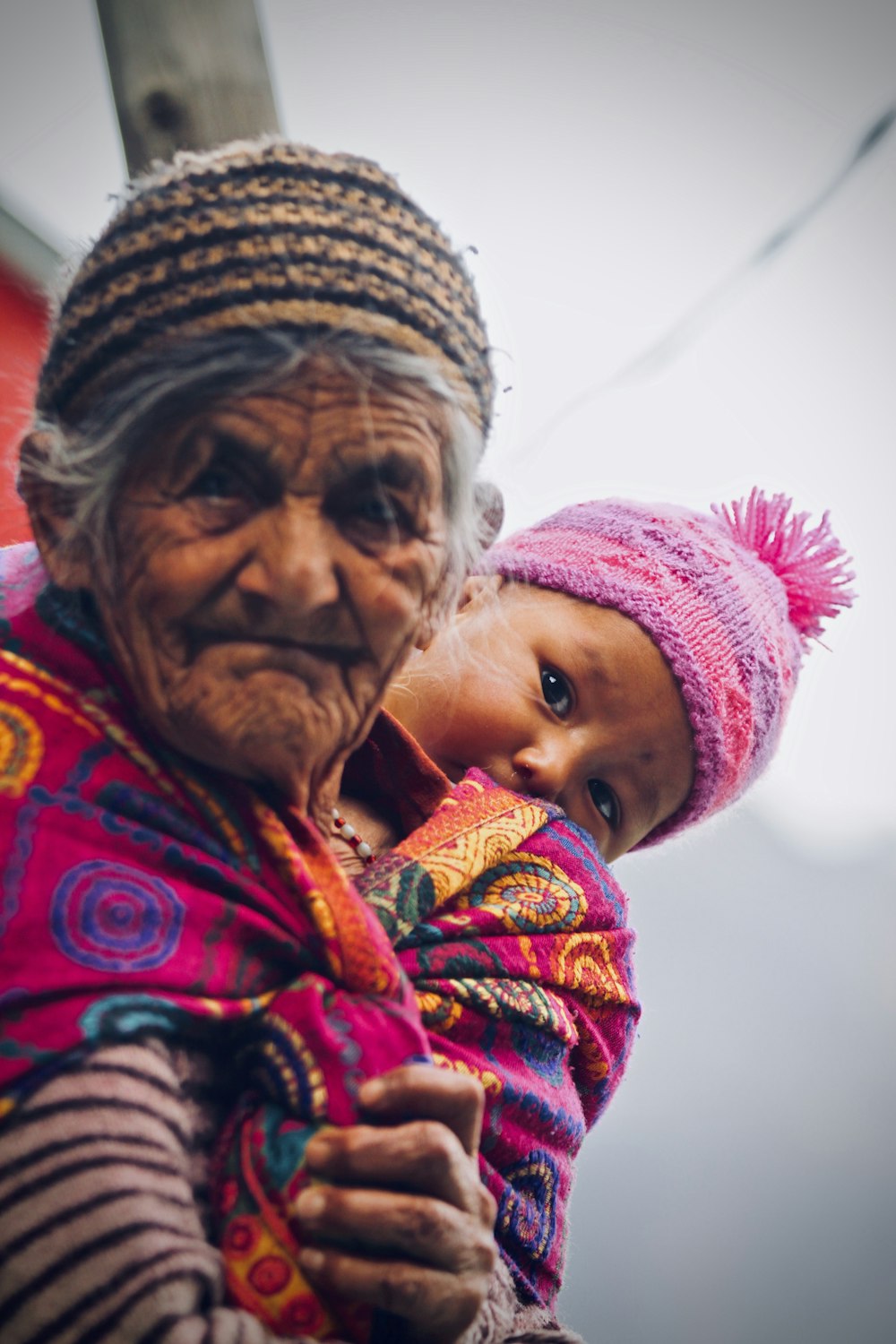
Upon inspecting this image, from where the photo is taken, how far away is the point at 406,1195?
0.59 meters

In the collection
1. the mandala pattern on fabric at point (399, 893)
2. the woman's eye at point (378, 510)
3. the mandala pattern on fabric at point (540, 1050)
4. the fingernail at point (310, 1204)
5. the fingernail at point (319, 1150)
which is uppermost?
the woman's eye at point (378, 510)

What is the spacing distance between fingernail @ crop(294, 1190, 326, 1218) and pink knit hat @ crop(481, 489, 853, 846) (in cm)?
87

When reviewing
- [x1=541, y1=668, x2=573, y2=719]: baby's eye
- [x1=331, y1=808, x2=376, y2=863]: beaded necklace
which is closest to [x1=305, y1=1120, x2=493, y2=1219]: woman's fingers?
[x1=331, y1=808, x2=376, y2=863]: beaded necklace

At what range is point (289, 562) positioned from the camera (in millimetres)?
632

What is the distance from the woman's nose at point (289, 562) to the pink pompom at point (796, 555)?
1134 millimetres

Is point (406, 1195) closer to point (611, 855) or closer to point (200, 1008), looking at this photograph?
point (200, 1008)

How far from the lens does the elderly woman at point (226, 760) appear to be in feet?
1.83

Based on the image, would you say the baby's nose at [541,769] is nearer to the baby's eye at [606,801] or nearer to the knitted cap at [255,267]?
the baby's eye at [606,801]

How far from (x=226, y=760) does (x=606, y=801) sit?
30.8 inches

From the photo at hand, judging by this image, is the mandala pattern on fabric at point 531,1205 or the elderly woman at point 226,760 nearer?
the elderly woman at point 226,760

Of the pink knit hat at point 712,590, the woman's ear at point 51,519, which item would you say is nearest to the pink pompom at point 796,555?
the pink knit hat at point 712,590

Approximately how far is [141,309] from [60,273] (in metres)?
0.25

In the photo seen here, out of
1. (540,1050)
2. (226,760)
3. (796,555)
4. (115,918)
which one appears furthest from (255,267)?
(796,555)

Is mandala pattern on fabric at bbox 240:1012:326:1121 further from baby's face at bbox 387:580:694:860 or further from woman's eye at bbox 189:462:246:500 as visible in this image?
baby's face at bbox 387:580:694:860
